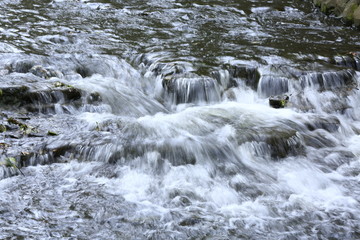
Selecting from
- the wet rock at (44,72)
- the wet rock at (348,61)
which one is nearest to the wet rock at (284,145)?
the wet rock at (348,61)

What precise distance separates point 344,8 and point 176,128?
8.23m

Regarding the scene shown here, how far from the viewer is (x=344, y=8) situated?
12.2 m

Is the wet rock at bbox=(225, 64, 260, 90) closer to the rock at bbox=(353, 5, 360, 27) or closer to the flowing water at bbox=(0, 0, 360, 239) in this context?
the flowing water at bbox=(0, 0, 360, 239)

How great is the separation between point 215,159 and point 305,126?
1.96 meters

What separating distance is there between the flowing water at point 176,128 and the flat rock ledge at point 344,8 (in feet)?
1.57

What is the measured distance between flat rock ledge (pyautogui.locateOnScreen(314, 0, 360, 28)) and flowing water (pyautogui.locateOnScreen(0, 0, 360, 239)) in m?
0.48

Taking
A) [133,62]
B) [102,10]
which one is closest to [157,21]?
[102,10]

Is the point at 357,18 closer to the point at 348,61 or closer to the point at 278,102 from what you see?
the point at 348,61

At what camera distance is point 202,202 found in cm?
488

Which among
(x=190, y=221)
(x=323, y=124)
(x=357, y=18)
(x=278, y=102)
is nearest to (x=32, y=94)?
(x=190, y=221)

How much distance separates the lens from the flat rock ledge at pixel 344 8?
1158 centimetres

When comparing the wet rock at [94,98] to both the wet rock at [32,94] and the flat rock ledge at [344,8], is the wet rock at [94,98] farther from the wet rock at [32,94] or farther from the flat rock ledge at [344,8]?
the flat rock ledge at [344,8]

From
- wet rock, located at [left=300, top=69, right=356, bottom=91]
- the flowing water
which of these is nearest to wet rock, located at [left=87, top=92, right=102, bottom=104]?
the flowing water

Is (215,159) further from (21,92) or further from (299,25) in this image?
(299,25)
